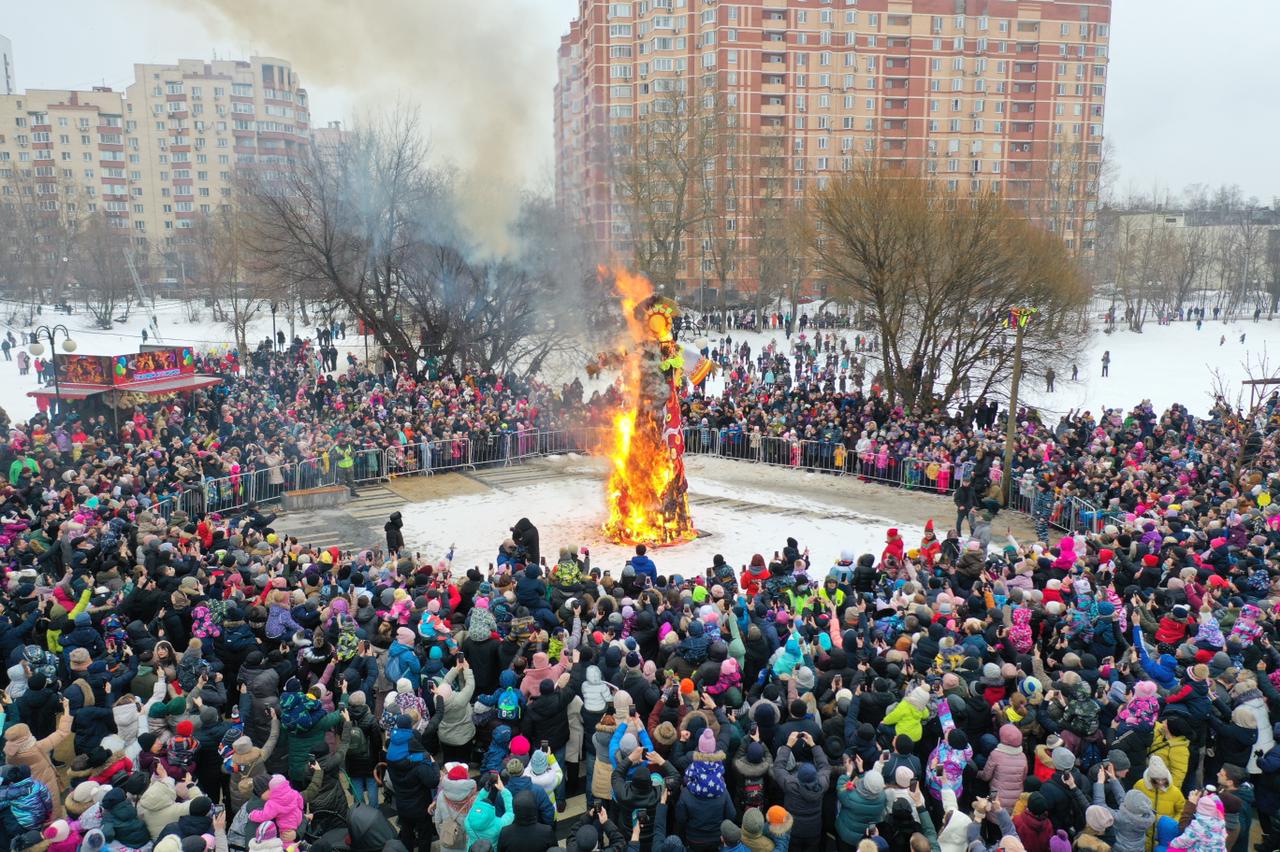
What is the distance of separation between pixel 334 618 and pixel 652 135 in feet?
175

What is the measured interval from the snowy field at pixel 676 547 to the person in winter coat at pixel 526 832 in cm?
1004

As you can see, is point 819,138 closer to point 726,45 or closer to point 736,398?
point 726,45

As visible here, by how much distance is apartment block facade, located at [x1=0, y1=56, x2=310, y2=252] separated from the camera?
101 meters

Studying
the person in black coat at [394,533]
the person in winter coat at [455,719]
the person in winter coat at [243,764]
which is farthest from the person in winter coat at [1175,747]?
the person in black coat at [394,533]

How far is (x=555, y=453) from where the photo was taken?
27.8m

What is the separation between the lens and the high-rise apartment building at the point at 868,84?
72250 mm

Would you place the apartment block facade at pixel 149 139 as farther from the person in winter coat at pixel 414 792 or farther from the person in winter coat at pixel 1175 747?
the person in winter coat at pixel 1175 747

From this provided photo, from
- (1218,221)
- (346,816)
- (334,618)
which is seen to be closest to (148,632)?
(334,618)

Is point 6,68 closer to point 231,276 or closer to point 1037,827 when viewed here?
point 231,276

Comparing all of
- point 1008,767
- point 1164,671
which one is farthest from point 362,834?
point 1164,671

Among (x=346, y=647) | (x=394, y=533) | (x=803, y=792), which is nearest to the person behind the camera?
(x=803, y=792)

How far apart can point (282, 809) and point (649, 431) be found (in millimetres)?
11846

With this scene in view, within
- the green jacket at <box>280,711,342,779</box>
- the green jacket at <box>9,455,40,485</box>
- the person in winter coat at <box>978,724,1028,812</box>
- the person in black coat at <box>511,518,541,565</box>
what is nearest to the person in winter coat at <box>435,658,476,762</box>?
the green jacket at <box>280,711,342,779</box>

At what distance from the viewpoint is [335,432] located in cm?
2455
